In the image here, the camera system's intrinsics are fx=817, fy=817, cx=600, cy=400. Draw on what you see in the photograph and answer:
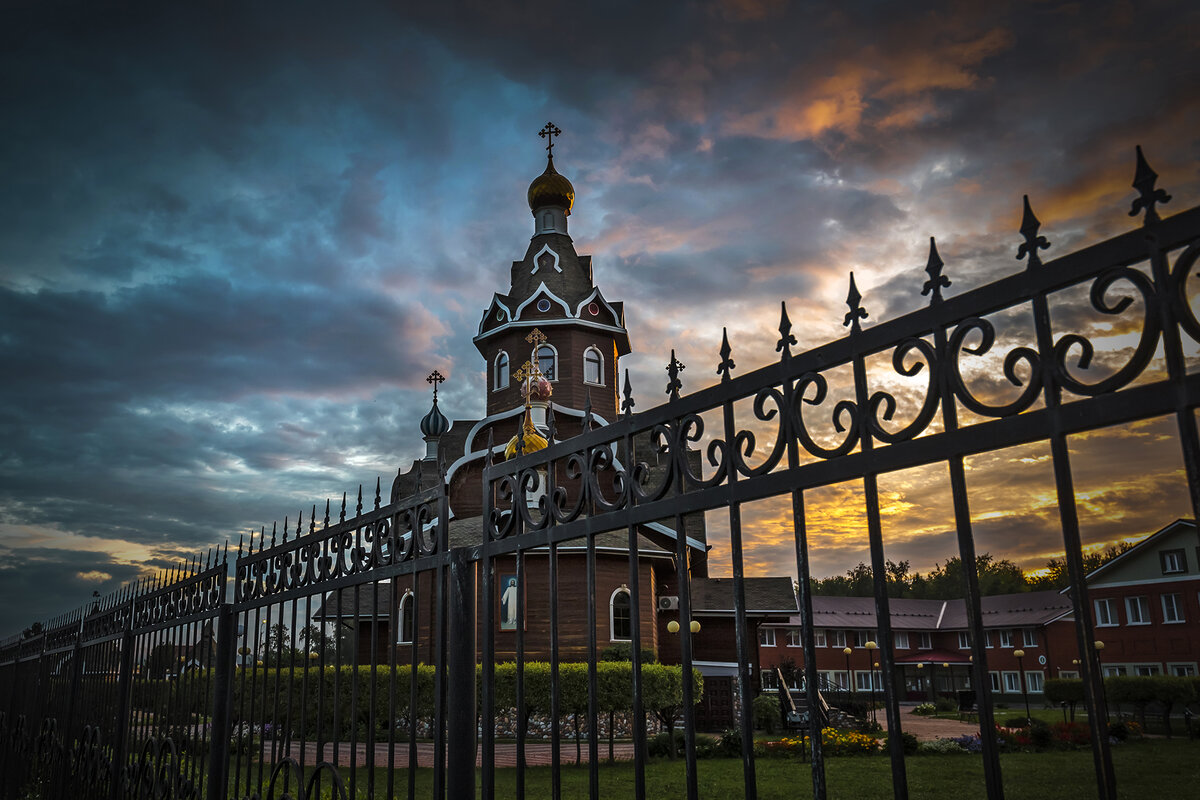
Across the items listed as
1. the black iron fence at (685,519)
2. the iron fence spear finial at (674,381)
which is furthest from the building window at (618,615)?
the iron fence spear finial at (674,381)

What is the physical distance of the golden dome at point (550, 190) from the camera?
33.0 metres

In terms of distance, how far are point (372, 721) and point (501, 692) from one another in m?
14.0

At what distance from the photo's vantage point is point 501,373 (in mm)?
29609

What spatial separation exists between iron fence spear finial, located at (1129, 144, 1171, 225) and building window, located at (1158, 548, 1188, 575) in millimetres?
661

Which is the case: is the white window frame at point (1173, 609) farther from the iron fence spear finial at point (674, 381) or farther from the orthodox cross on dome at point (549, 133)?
the orthodox cross on dome at point (549, 133)

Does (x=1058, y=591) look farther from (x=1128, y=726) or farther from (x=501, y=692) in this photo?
(x=501, y=692)

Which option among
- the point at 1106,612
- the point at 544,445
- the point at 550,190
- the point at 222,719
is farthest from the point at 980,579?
the point at 550,190

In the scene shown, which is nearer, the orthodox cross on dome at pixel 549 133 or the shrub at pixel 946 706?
the shrub at pixel 946 706

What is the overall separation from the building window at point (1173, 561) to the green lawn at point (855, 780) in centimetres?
904

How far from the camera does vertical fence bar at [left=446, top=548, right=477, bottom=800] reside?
3512mm

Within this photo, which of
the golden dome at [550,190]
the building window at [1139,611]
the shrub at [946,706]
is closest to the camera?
the building window at [1139,611]

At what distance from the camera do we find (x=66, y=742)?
877cm

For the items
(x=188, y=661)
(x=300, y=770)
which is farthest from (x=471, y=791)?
(x=188, y=661)

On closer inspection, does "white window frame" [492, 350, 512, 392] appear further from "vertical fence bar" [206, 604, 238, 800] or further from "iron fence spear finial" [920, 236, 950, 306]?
"iron fence spear finial" [920, 236, 950, 306]
